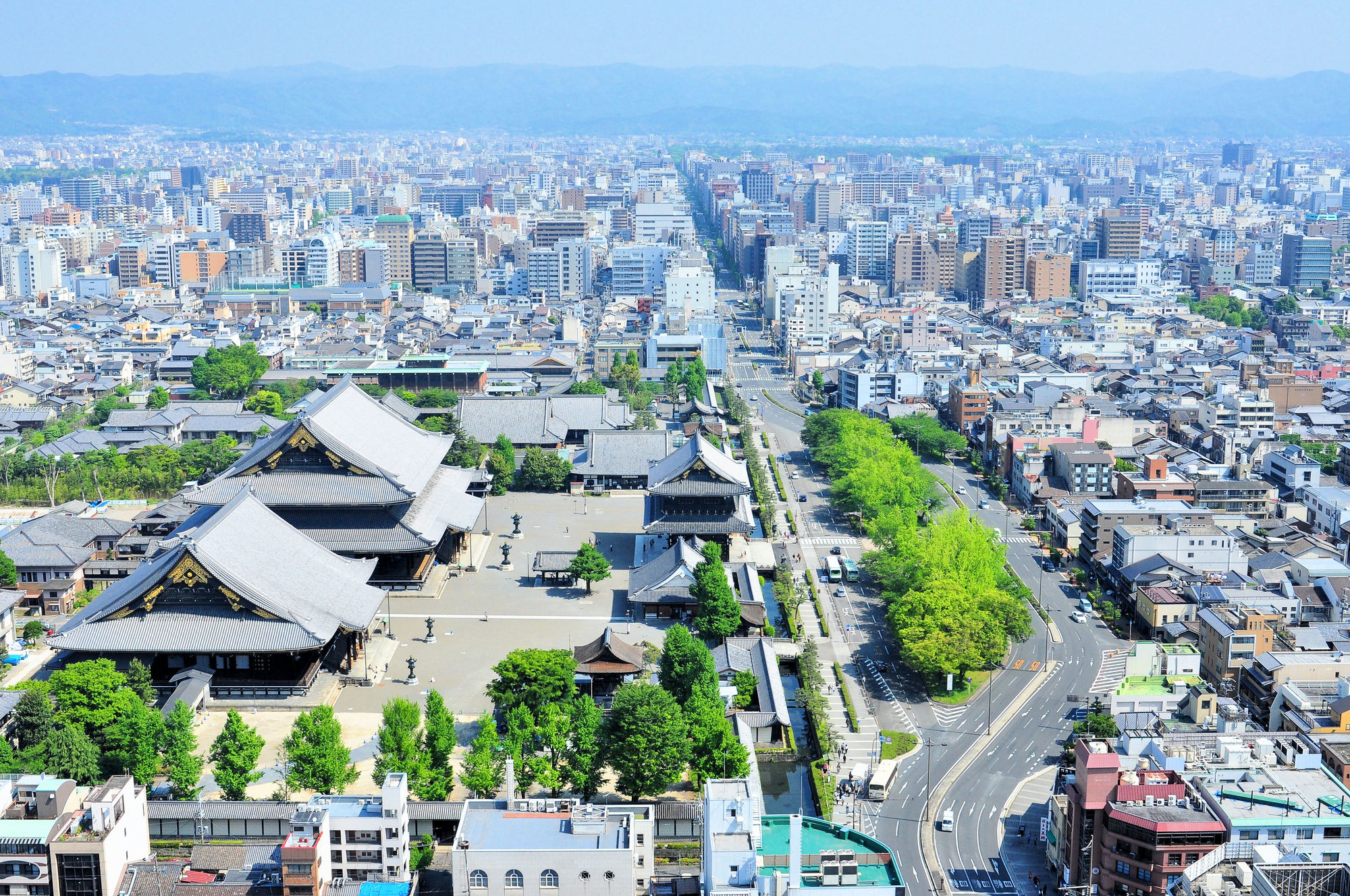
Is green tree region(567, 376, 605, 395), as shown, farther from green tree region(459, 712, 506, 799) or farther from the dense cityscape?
green tree region(459, 712, 506, 799)

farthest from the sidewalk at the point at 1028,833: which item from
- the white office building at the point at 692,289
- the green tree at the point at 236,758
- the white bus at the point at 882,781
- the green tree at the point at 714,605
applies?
the white office building at the point at 692,289

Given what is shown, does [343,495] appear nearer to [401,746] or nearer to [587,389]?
[401,746]

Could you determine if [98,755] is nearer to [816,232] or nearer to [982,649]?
[982,649]

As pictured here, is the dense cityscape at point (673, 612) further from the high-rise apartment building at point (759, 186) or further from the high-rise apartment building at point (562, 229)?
the high-rise apartment building at point (759, 186)

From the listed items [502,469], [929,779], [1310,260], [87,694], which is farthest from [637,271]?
[87,694]

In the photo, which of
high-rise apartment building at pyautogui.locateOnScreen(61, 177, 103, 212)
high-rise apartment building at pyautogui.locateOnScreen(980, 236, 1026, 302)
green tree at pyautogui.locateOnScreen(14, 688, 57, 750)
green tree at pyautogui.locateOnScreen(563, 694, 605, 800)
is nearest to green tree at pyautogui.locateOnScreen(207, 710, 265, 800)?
green tree at pyautogui.locateOnScreen(14, 688, 57, 750)
